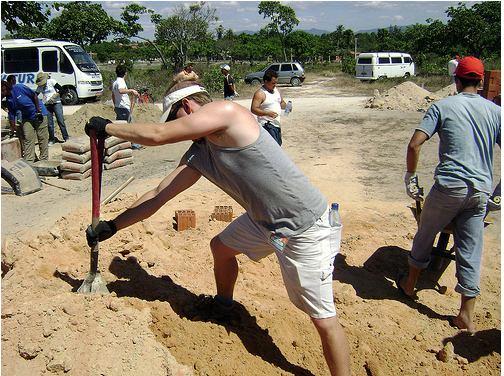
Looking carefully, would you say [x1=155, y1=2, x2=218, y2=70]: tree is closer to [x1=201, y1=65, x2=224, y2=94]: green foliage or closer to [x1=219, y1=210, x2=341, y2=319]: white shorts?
[x1=201, y1=65, x2=224, y2=94]: green foliage

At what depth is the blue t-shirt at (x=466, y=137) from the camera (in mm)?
3324

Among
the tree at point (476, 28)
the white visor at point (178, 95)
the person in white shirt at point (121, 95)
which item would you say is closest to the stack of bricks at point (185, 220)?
the white visor at point (178, 95)

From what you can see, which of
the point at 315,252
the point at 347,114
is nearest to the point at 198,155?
the point at 315,252

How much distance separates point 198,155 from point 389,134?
947 cm

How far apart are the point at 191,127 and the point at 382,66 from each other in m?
26.8

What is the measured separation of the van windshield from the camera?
722 inches

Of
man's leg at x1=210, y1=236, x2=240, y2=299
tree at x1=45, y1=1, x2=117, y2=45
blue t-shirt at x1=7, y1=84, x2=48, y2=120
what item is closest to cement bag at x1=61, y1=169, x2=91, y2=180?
blue t-shirt at x1=7, y1=84, x2=48, y2=120

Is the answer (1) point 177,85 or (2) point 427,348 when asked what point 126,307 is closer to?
(1) point 177,85

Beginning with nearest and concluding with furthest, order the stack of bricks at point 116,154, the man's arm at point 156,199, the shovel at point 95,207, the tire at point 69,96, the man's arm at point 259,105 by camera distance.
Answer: the man's arm at point 156,199 → the shovel at point 95,207 → the man's arm at point 259,105 → the stack of bricks at point 116,154 → the tire at point 69,96

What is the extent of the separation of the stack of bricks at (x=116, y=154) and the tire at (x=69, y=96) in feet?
36.5

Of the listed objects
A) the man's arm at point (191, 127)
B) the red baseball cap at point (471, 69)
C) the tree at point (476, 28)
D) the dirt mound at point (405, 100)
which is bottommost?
the man's arm at point (191, 127)

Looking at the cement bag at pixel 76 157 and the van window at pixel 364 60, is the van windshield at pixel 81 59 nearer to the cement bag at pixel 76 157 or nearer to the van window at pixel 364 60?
the cement bag at pixel 76 157

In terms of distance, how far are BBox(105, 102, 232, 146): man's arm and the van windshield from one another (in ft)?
57.3

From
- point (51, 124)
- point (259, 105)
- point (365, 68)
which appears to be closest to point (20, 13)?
point (51, 124)
